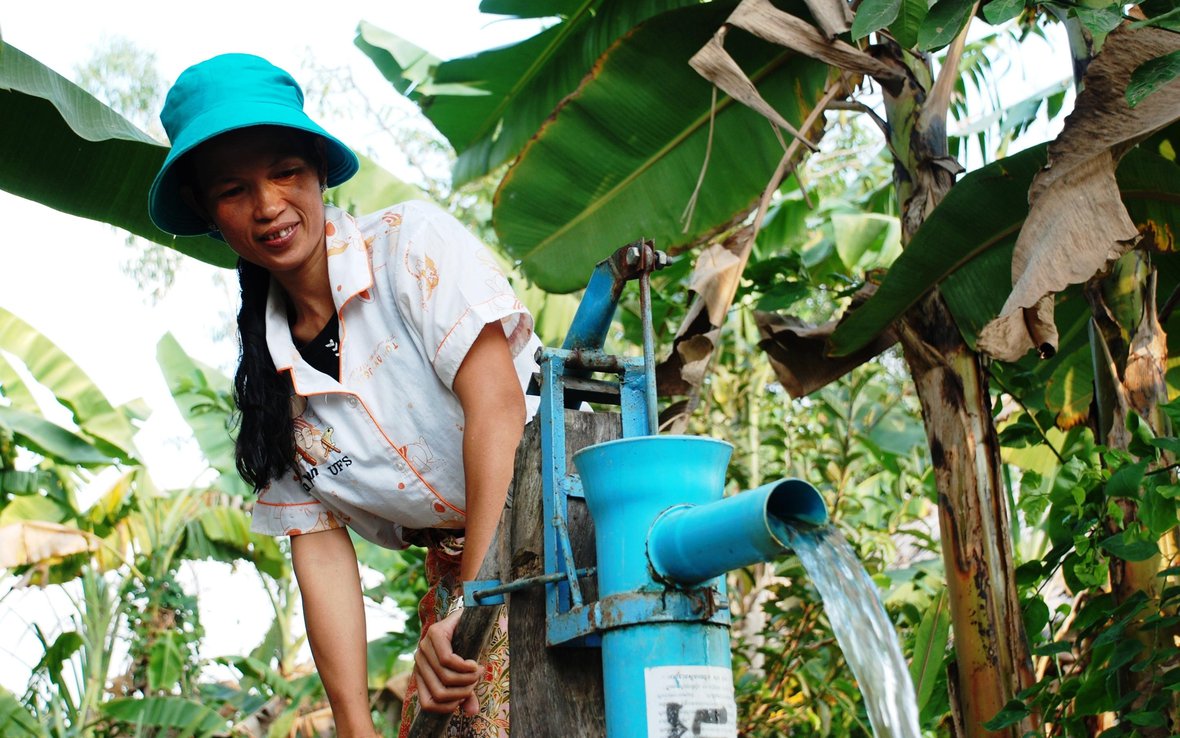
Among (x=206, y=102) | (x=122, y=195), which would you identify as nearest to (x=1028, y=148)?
(x=206, y=102)

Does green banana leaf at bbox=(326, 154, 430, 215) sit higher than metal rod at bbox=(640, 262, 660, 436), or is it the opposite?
green banana leaf at bbox=(326, 154, 430, 215)

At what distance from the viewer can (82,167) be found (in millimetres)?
2926

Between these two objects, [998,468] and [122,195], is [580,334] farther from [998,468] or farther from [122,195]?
[122,195]

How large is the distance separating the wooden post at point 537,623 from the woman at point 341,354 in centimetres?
15

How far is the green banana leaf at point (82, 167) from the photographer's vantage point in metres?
2.79

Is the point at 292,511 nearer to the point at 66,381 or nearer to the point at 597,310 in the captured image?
the point at 597,310

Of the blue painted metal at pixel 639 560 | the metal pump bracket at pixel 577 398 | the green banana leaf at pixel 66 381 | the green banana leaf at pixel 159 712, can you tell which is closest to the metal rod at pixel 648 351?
the metal pump bracket at pixel 577 398

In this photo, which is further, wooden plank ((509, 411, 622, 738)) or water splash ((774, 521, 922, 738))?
wooden plank ((509, 411, 622, 738))

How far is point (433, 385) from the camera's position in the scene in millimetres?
1745

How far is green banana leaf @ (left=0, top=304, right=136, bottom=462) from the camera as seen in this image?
5551 mm

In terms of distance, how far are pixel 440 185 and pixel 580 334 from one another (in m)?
7.37

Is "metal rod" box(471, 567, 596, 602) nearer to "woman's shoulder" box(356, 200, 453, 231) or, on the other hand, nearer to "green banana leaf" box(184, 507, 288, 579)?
"woman's shoulder" box(356, 200, 453, 231)

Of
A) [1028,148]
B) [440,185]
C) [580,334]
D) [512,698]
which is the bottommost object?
[512,698]

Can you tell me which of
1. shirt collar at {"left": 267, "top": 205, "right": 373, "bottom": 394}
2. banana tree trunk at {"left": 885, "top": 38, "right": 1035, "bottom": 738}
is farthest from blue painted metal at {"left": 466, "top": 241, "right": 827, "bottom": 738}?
banana tree trunk at {"left": 885, "top": 38, "right": 1035, "bottom": 738}
